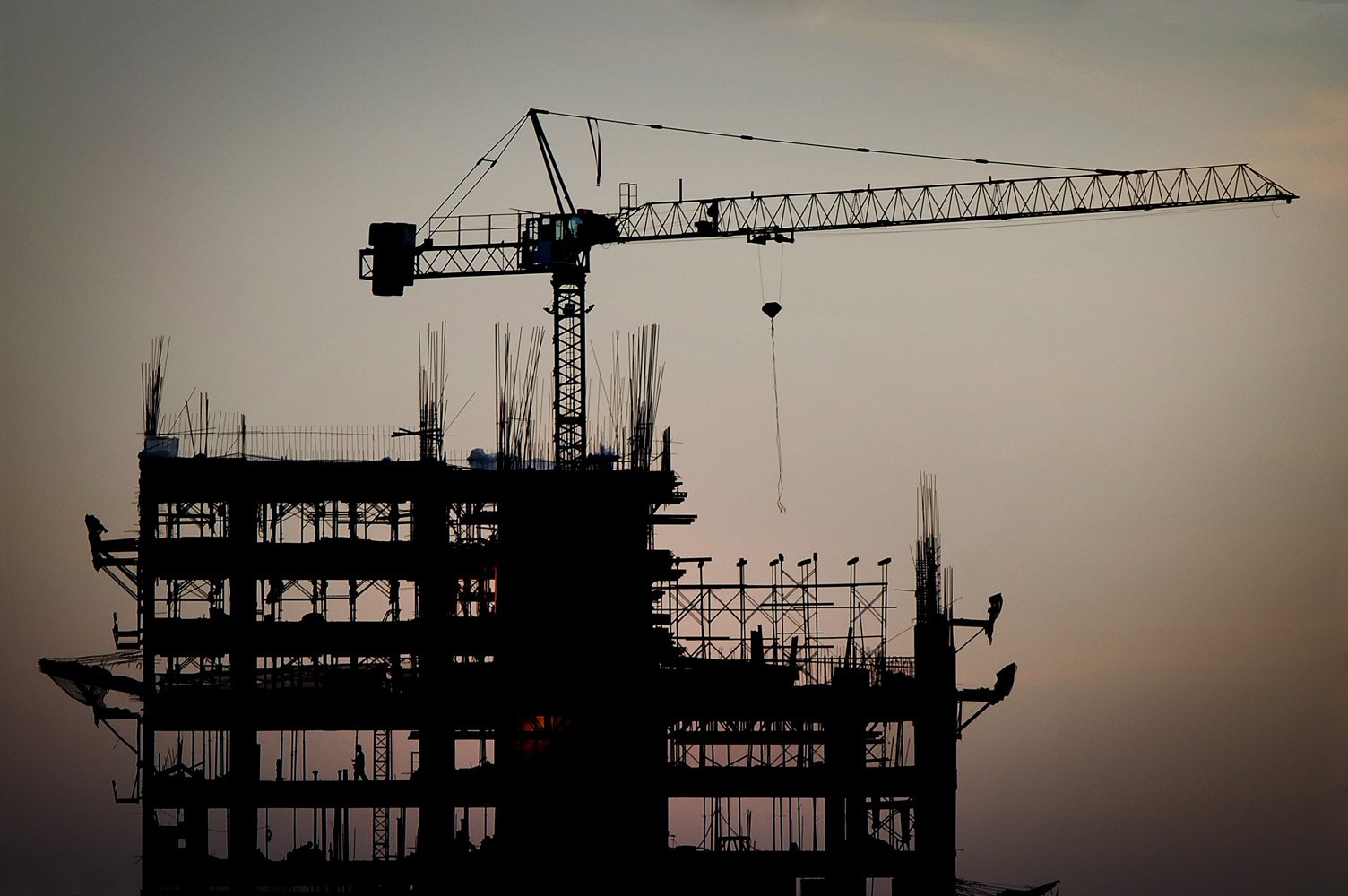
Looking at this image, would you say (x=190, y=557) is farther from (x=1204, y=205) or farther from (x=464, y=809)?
(x=1204, y=205)

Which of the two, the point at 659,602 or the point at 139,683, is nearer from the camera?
the point at 139,683

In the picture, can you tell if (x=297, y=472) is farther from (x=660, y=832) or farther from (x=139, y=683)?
(x=660, y=832)

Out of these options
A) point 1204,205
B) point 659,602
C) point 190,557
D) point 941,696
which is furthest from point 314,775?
point 1204,205

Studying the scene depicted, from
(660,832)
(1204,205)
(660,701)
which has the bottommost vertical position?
(660,832)

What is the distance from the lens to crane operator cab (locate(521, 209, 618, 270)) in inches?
4301

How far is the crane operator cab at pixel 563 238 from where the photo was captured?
358 feet

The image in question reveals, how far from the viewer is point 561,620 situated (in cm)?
8731

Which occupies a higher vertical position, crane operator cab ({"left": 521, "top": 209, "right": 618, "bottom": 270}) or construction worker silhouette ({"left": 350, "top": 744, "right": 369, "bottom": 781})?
crane operator cab ({"left": 521, "top": 209, "right": 618, "bottom": 270})

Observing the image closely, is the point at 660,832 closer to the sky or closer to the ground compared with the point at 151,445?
closer to the ground

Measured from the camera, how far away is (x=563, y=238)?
110 meters

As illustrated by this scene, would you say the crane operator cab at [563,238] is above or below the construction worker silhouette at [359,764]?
above

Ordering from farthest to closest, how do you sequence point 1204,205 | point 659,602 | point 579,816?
point 1204,205 → point 659,602 → point 579,816

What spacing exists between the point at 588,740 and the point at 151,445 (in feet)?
72.8

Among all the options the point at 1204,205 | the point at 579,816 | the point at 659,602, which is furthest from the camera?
the point at 1204,205
